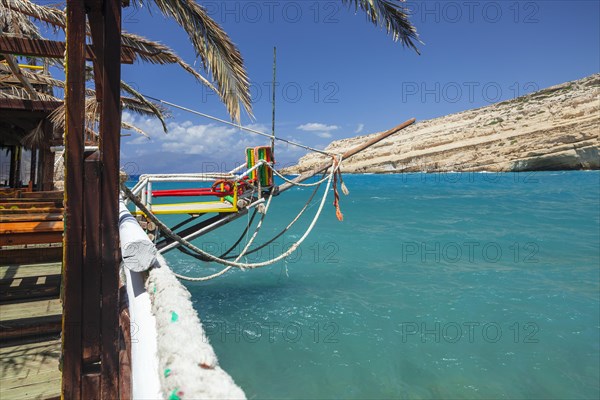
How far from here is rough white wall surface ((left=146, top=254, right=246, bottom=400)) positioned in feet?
3.13

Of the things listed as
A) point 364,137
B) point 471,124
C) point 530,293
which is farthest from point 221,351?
point 364,137

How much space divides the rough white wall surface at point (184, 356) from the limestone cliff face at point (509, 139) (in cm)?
7249

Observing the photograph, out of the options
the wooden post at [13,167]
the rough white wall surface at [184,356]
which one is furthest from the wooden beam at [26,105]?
the rough white wall surface at [184,356]

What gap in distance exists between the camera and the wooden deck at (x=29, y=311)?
3.33 m

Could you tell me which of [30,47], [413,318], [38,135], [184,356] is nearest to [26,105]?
[38,135]

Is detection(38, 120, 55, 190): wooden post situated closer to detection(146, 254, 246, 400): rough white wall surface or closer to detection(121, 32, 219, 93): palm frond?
detection(121, 32, 219, 93): palm frond

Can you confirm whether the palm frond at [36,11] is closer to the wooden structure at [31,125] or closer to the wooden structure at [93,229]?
the wooden structure at [31,125]

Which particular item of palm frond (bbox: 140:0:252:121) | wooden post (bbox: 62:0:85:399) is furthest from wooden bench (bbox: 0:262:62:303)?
wooden post (bbox: 62:0:85:399)

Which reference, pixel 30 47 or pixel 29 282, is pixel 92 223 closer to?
pixel 30 47

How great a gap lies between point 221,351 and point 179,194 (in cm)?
343

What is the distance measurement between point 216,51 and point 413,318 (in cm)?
718

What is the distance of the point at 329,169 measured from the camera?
8516 mm

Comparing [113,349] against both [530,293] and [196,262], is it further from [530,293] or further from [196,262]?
[196,262]

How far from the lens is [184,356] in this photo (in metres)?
1.09
